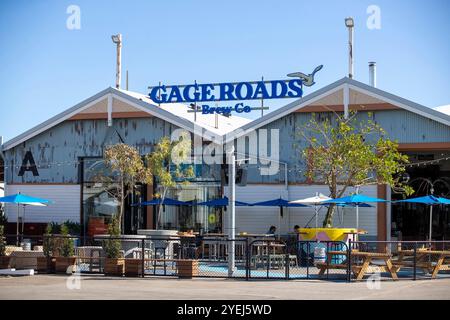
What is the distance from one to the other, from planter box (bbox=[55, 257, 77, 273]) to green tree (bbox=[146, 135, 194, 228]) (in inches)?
394

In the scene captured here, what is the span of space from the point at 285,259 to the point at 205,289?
407cm

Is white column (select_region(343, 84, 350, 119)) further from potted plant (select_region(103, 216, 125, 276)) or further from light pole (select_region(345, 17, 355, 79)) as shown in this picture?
potted plant (select_region(103, 216, 125, 276))

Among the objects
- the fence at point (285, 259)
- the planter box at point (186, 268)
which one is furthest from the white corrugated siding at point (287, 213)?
the planter box at point (186, 268)

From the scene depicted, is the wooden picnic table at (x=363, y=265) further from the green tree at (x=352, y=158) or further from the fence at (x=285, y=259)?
the green tree at (x=352, y=158)

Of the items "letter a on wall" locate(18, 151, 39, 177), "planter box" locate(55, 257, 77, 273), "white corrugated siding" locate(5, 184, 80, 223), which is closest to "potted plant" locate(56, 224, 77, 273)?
"planter box" locate(55, 257, 77, 273)

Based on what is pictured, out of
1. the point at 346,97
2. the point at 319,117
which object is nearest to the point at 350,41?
the point at 346,97

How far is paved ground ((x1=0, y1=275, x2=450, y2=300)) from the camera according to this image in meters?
15.2

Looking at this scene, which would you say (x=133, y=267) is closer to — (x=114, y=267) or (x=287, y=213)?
(x=114, y=267)

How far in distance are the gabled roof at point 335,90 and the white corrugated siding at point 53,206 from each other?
7.83 meters

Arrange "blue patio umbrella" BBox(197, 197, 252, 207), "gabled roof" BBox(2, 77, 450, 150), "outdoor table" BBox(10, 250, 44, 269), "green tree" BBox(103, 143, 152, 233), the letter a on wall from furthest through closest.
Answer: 1. the letter a on wall
2. "blue patio umbrella" BBox(197, 197, 252, 207)
3. "green tree" BBox(103, 143, 152, 233)
4. "gabled roof" BBox(2, 77, 450, 150)
5. "outdoor table" BBox(10, 250, 44, 269)

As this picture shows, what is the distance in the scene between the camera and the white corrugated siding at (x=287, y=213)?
30703mm

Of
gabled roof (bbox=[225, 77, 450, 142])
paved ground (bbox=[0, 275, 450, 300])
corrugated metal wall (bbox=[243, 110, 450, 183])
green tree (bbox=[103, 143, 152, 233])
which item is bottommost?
paved ground (bbox=[0, 275, 450, 300])

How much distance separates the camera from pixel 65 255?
2089cm
